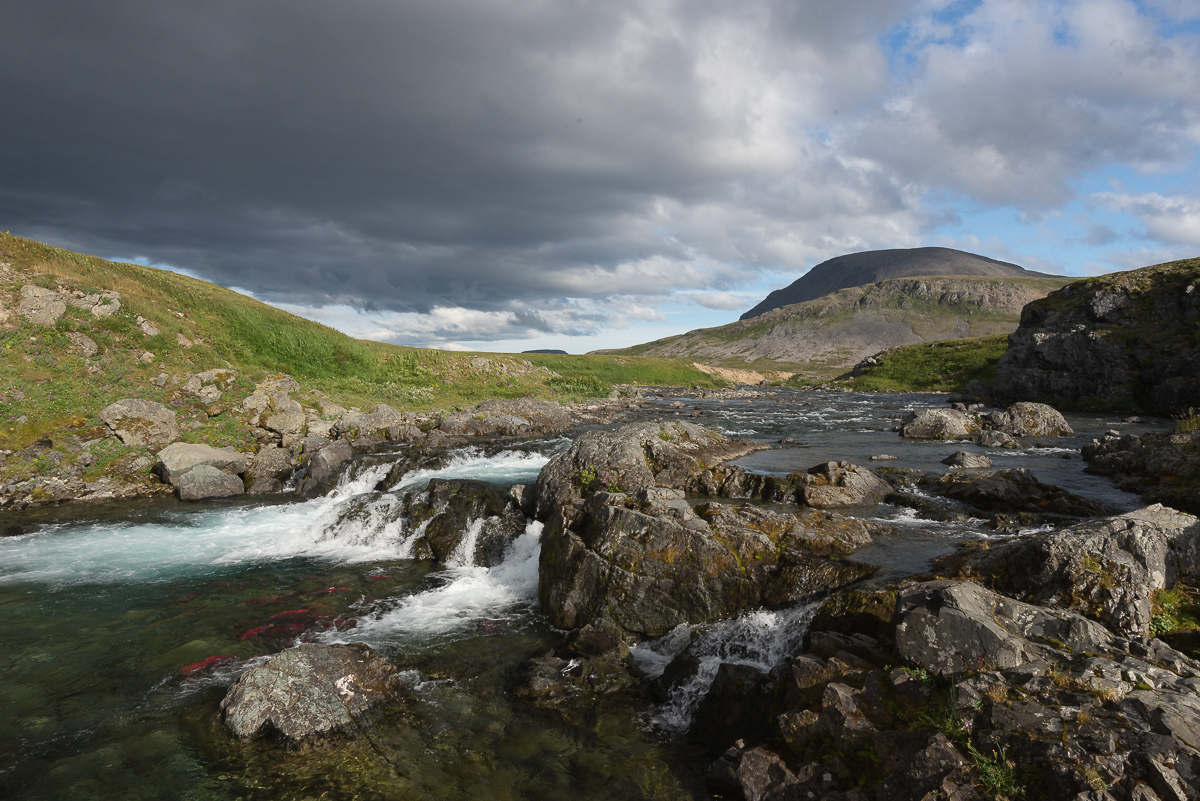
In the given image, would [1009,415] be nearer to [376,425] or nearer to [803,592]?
[803,592]

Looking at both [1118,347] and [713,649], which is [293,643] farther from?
[1118,347]

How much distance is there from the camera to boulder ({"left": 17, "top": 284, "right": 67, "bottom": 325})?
118 feet

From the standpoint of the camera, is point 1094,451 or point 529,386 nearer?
point 1094,451

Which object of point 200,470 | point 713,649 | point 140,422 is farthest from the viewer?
point 140,422

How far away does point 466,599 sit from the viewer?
17188 mm

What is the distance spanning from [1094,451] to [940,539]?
17.2 metres

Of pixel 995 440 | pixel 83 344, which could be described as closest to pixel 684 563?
pixel 995 440

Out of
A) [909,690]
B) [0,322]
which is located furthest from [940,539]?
[0,322]

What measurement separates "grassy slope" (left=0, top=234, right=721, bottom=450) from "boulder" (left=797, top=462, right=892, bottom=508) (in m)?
33.1

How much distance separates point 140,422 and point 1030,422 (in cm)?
5687

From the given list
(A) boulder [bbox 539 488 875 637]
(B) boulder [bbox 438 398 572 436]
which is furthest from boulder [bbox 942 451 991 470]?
(B) boulder [bbox 438 398 572 436]

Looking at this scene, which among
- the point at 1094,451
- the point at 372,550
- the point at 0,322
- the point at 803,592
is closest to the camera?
the point at 803,592

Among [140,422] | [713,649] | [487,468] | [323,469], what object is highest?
[140,422]

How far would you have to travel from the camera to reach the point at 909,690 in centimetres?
784
